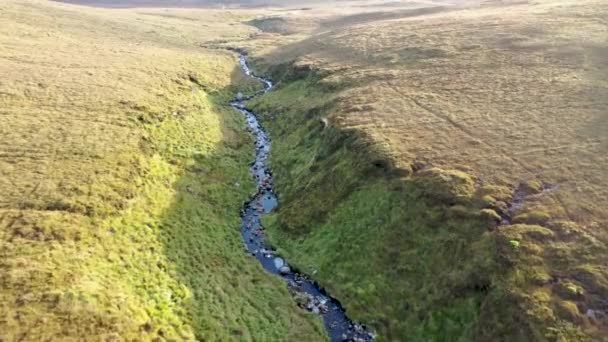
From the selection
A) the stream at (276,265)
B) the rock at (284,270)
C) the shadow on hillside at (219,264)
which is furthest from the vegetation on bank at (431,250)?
the shadow on hillside at (219,264)

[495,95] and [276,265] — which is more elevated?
[495,95]

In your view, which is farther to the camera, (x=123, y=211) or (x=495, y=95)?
(x=495, y=95)

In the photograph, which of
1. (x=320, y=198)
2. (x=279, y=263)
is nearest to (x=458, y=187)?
(x=320, y=198)

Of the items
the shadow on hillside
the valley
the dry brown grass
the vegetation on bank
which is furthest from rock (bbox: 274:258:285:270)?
the dry brown grass

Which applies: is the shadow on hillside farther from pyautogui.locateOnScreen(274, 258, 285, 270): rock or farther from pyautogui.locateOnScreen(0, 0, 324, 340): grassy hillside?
pyautogui.locateOnScreen(274, 258, 285, 270): rock

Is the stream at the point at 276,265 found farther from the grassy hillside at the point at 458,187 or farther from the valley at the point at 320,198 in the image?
the grassy hillside at the point at 458,187

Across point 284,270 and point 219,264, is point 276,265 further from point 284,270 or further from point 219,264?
point 219,264

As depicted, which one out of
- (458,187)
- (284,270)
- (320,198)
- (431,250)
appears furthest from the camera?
(320,198)

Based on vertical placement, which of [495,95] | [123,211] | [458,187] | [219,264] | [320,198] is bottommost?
[219,264]
